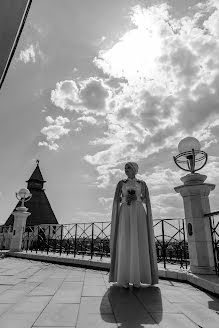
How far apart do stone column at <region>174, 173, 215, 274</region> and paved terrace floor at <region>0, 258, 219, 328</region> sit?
563 mm

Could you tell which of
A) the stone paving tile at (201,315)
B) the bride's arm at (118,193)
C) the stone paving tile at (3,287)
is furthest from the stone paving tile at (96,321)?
the bride's arm at (118,193)

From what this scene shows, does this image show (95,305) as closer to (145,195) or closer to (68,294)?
(68,294)

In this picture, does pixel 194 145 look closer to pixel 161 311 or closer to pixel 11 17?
pixel 161 311

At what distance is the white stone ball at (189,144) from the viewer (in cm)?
495

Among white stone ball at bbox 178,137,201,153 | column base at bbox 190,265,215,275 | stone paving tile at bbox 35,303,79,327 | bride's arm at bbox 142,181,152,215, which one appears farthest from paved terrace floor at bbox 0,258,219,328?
white stone ball at bbox 178,137,201,153

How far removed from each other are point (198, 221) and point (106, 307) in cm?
250

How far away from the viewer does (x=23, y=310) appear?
241 cm

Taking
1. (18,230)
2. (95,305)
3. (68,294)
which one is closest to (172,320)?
(95,305)

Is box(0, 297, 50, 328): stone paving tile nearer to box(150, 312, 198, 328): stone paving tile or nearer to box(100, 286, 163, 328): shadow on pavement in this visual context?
box(100, 286, 163, 328): shadow on pavement

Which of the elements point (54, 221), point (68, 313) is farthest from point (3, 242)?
point (68, 313)

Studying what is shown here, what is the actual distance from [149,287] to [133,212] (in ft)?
3.87

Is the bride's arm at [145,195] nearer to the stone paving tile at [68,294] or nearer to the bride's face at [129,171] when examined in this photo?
the bride's face at [129,171]

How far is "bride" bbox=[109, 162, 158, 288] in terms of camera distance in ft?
11.6

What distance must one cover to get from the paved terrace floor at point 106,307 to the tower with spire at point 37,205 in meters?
28.2
